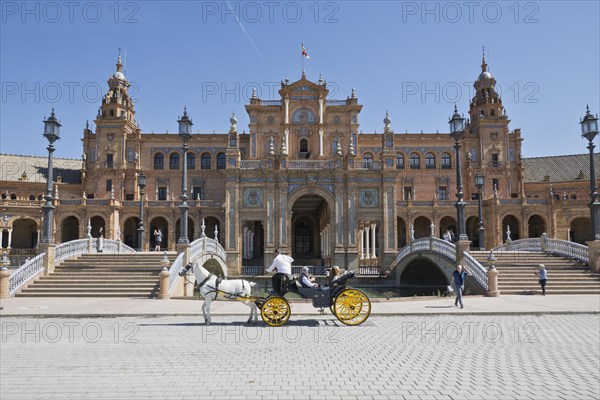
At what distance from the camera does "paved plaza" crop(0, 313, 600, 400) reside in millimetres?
6199

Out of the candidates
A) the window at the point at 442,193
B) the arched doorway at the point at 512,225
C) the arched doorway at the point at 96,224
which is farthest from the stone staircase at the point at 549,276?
the arched doorway at the point at 96,224

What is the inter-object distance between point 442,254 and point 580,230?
39.0 meters

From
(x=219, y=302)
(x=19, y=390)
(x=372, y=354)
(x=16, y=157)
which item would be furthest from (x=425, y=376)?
(x=16, y=157)

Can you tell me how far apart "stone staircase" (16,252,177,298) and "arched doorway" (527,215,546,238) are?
47.1 metres

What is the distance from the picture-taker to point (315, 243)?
177ft

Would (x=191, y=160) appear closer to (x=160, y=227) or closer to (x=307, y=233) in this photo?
(x=160, y=227)

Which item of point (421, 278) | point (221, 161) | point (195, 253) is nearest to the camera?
point (195, 253)

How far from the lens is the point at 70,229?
54.4 m

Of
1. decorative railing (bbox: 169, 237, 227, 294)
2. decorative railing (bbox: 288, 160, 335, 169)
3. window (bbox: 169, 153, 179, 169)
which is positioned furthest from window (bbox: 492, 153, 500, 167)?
window (bbox: 169, 153, 179, 169)

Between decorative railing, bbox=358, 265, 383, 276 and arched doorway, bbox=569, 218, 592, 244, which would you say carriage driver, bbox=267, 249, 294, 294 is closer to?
decorative railing, bbox=358, 265, 383, 276

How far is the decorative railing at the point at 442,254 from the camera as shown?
66.9 feet

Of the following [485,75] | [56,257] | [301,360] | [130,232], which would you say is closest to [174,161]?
[130,232]

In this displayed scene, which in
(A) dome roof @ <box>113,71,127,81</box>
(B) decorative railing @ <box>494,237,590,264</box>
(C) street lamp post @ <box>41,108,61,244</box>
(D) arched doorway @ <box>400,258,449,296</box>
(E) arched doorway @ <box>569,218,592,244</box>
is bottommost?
(D) arched doorway @ <box>400,258,449,296</box>

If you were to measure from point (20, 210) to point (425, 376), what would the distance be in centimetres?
5313
